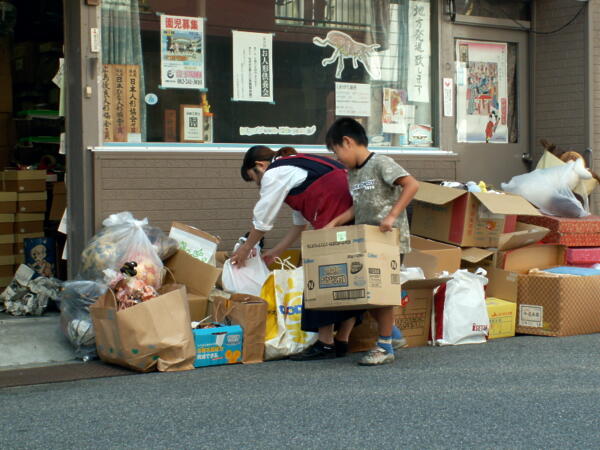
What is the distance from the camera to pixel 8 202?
27.9 ft

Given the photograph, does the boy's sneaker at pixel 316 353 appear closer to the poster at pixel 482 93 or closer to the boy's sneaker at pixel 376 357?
the boy's sneaker at pixel 376 357

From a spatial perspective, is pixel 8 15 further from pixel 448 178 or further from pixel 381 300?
pixel 381 300

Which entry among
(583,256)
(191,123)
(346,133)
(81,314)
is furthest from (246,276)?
(583,256)

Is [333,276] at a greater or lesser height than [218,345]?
greater

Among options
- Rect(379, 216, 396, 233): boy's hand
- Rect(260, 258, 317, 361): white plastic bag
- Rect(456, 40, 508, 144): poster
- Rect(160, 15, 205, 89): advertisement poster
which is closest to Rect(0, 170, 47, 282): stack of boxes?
Rect(160, 15, 205, 89): advertisement poster

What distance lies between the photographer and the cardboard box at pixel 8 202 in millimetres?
8461

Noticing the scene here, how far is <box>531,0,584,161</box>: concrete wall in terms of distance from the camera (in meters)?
9.53

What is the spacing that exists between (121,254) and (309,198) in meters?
1.46

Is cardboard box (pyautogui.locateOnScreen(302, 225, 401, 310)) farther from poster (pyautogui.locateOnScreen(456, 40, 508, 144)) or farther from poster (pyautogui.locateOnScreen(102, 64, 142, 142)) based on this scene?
poster (pyautogui.locateOnScreen(456, 40, 508, 144))

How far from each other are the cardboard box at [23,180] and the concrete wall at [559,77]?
5.12 meters

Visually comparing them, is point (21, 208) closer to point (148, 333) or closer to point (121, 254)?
point (121, 254)

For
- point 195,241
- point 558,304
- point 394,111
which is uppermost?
point 394,111

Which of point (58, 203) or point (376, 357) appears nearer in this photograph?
point (376, 357)

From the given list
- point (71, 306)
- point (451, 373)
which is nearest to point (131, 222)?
point (71, 306)
